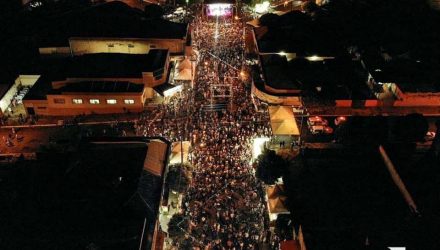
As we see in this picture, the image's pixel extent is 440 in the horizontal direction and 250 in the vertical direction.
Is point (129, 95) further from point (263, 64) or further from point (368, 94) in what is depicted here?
point (368, 94)

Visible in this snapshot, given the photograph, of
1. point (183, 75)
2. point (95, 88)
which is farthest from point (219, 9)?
point (95, 88)

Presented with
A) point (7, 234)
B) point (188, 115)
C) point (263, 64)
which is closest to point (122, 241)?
point (7, 234)

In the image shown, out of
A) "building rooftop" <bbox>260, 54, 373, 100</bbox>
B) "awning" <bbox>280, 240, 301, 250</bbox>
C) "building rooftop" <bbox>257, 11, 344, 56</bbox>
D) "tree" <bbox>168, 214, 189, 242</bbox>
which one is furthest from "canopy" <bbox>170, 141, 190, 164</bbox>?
"building rooftop" <bbox>257, 11, 344, 56</bbox>

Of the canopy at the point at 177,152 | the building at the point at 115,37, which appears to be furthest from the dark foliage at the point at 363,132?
the building at the point at 115,37

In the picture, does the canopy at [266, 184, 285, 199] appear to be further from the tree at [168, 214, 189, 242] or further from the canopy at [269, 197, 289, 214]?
the tree at [168, 214, 189, 242]

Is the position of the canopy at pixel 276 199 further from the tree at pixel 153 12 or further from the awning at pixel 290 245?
the tree at pixel 153 12

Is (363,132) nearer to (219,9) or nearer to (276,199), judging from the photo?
(276,199)
